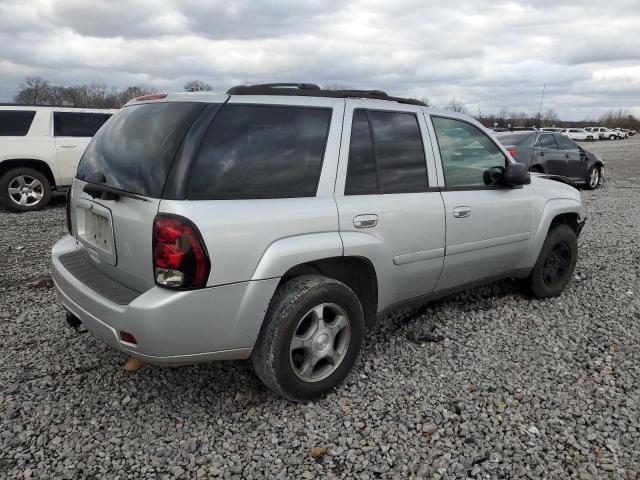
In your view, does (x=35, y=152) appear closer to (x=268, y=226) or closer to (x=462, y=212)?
(x=268, y=226)

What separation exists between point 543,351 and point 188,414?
2.48 m

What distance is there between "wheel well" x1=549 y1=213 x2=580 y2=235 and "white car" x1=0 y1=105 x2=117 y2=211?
7775 mm

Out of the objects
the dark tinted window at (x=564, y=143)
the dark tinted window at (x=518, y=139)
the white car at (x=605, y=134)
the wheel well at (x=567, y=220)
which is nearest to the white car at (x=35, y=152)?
the wheel well at (x=567, y=220)

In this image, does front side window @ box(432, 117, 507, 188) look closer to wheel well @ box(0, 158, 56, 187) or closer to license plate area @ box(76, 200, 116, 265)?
license plate area @ box(76, 200, 116, 265)

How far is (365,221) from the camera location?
296 cm

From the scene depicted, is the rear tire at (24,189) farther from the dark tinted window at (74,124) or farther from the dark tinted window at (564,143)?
the dark tinted window at (564,143)

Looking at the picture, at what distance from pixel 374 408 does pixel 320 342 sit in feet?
1.63

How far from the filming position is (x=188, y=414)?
284 centimetres

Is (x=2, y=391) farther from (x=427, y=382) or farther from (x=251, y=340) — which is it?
(x=427, y=382)

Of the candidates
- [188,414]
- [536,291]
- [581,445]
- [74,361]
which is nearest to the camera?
[581,445]

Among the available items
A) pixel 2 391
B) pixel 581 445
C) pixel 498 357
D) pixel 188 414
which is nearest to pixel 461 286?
pixel 498 357

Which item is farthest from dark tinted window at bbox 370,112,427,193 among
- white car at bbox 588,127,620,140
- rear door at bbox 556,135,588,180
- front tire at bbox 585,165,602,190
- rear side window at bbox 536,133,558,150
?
white car at bbox 588,127,620,140

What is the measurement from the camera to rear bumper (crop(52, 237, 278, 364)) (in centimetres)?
237

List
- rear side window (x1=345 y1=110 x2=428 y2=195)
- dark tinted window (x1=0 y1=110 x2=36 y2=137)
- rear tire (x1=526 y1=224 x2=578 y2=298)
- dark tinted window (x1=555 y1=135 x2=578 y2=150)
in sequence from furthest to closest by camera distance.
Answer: dark tinted window (x1=555 y1=135 x2=578 y2=150)
dark tinted window (x1=0 y1=110 x2=36 y2=137)
rear tire (x1=526 y1=224 x2=578 y2=298)
rear side window (x1=345 y1=110 x2=428 y2=195)
